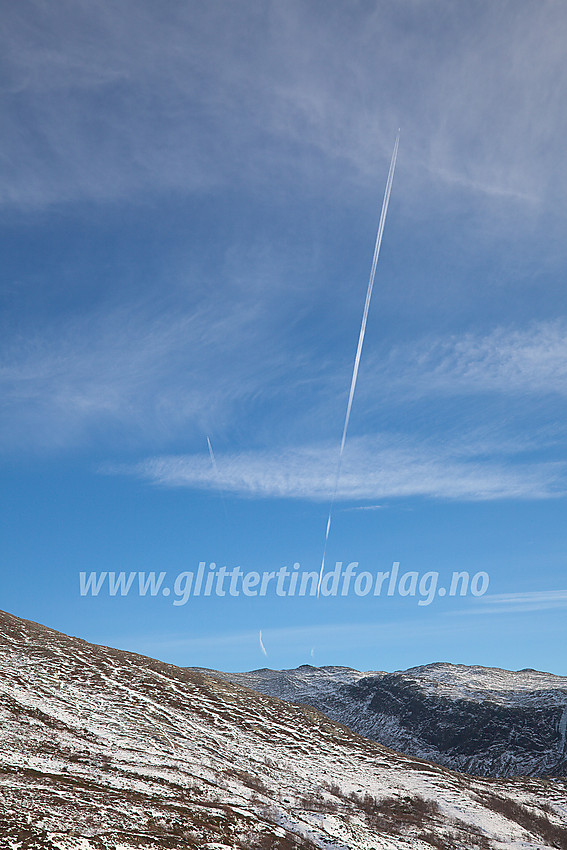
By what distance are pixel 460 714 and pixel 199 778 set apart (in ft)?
241

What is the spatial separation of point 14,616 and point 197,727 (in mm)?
31987

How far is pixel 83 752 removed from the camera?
104 ft

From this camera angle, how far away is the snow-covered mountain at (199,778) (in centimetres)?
2302

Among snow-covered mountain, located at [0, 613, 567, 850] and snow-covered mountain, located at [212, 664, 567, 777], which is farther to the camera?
snow-covered mountain, located at [212, 664, 567, 777]

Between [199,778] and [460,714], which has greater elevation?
[460,714]

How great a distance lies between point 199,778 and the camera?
31719mm

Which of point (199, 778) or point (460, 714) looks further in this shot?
point (460, 714)

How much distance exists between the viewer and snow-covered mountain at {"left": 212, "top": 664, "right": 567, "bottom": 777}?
247 feet

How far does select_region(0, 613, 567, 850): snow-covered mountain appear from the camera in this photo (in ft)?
75.5

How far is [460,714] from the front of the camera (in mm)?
89938

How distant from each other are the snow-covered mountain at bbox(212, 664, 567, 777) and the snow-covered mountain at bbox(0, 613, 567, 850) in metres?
33.7

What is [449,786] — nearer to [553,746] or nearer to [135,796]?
[135,796]

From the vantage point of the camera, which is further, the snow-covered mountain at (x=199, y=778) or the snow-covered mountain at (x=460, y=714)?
the snow-covered mountain at (x=460, y=714)

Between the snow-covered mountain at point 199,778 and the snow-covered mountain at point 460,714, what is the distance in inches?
1326
